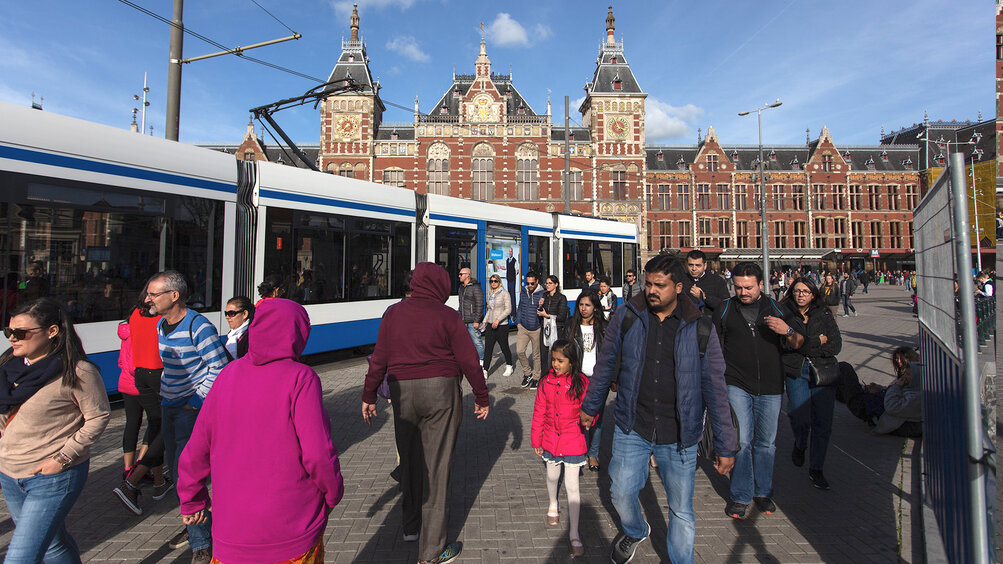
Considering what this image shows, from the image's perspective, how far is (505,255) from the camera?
11.2m

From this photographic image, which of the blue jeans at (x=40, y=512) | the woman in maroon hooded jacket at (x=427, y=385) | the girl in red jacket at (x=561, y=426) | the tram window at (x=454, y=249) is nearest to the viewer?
the blue jeans at (x=40, y=512)

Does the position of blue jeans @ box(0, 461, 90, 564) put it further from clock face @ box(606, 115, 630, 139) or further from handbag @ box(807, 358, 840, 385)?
clock face @ box(606, 115, 630, 139)

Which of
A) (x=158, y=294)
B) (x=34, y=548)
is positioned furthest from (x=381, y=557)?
(x=158, y=294)

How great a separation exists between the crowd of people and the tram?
156 centimetres

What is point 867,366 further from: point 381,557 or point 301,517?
point 301,517

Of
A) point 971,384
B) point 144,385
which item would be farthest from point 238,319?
point 971,384

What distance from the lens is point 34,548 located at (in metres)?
2.19

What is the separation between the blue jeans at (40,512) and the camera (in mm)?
2174

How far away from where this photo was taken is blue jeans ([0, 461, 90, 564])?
7.13 feet

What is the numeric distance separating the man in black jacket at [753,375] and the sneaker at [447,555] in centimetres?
191

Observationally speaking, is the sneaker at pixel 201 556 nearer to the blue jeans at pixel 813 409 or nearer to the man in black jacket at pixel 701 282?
the man in black jacket at pixel 701 282

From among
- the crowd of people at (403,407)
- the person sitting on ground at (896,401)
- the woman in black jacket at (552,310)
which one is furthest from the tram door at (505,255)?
the person sitting on ground at (896,401)

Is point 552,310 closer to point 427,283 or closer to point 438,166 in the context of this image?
point 427,283

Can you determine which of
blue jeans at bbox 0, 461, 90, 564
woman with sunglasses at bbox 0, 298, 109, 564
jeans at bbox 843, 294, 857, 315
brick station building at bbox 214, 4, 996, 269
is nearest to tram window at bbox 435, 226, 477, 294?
woman with sunglasses at bbox 0, 298, 109, 564
